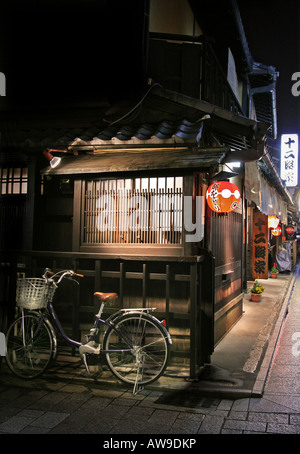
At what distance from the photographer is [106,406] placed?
6.45 m

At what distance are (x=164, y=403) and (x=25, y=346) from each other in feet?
10.5

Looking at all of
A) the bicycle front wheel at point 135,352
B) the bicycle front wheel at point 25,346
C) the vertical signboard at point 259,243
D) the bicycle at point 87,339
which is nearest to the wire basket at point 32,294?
the bicycle at point 87,339

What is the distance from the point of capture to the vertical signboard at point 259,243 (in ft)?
83.0

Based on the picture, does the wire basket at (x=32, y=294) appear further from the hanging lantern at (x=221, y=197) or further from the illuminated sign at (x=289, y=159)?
the illuminated sign at (x=289, y=159)

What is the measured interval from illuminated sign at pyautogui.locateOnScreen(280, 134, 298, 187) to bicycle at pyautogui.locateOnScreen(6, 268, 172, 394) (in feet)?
88.6

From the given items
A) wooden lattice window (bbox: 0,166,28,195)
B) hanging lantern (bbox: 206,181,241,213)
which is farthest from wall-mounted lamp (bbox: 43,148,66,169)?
hanging lantern (bbox: 206,181,241,213)

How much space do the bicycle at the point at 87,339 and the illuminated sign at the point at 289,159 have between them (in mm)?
26990

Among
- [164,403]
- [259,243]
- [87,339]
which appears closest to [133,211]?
[87,339]

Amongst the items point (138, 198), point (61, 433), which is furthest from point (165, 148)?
point (61, 433)

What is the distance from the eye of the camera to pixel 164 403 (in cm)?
663

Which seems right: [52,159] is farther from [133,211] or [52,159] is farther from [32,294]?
[32,294]

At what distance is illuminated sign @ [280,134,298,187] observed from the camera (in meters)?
31.1

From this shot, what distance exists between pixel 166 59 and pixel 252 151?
3983 mm
